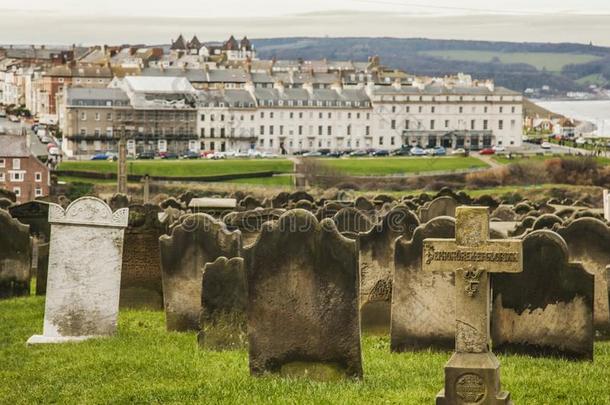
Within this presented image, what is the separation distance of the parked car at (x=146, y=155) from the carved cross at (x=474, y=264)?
137 meters

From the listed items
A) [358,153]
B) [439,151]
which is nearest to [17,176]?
[358,153]

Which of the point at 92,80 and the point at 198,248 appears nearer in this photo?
the point at 198,248

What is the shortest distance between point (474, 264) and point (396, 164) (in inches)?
5174

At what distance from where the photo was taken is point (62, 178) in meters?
124

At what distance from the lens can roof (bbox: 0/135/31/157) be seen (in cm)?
10544

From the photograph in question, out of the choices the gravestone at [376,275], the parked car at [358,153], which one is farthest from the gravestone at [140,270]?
the parked car at [358,153]

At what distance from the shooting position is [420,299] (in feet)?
61.2

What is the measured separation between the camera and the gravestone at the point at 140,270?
2373 centimetres

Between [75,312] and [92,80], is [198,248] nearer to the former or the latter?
[75,312]

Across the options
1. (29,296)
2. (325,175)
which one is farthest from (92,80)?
(29,296)

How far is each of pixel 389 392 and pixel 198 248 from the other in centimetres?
575

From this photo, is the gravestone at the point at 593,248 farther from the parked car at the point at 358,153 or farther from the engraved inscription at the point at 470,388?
the parked car at the point at 358,153

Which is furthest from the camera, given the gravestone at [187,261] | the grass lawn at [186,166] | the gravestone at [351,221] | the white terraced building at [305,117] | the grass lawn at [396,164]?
the white terraced building at [305,117]

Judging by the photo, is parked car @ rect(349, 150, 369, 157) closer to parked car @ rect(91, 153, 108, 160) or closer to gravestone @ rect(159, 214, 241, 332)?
parked car @ rect(91, 153, 108, 160)
